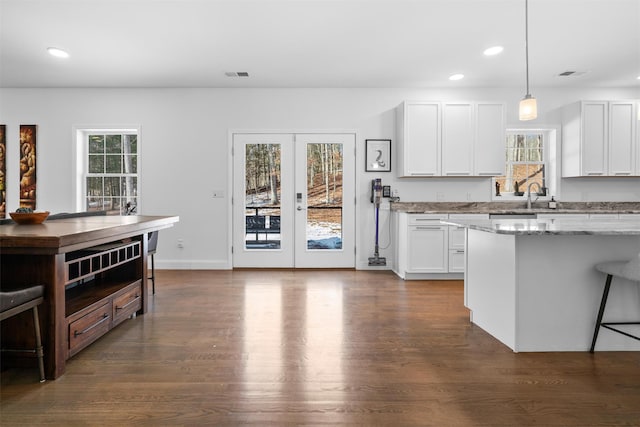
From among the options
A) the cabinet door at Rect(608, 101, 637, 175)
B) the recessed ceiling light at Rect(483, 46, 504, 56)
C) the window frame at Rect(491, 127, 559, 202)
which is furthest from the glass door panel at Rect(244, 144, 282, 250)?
the cabinet door at Rect(608, 101, 637, 175)

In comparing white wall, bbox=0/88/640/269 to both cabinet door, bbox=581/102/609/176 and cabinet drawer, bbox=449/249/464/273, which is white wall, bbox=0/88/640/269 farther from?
cabinet drawer, bbox=449/249/464/273

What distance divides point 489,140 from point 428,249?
1.74 meters

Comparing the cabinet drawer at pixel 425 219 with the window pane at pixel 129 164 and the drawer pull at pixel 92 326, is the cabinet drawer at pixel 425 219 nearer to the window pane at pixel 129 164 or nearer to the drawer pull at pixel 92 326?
the drawer pull at pixel 92 326

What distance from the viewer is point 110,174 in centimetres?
557

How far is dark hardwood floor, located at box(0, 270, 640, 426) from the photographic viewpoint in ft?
5.67

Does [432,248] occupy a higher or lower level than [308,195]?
lower

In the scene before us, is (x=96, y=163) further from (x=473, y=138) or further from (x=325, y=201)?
(x=473, y=138)

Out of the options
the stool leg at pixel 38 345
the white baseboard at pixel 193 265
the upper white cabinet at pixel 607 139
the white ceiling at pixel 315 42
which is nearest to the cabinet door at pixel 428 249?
the white ceiling at pixel 315 42

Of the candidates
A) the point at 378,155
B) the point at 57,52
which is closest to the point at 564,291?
the point at 378,155

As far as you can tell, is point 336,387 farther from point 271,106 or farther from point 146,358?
point 271,106

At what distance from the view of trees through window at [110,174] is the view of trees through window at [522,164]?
547 centimetres

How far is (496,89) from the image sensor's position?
543 cm

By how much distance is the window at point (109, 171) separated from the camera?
18.3 feet

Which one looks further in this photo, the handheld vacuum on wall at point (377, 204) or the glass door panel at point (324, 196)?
the glass door panel at point (324, 196)
